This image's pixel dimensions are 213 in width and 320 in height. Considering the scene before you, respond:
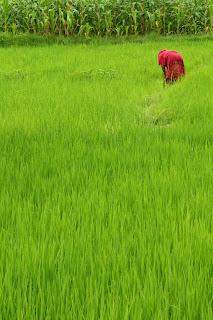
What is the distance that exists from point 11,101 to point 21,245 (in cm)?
355

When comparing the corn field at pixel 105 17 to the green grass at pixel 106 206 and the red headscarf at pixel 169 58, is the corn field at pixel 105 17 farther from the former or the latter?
the green grass at pixel 106 206

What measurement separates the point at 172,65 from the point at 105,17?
300 inches

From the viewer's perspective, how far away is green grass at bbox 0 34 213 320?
1.43 meters

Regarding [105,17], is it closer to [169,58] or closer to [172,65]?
[172,65]

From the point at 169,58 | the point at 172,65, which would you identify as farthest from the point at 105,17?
the point at 169,58

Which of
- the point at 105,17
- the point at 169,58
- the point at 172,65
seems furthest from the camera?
the point at 105,17

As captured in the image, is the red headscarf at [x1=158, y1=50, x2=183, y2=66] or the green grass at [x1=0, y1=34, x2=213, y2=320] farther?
the red headscarf at [x1=158, y1=50, x2=183, y2=66]

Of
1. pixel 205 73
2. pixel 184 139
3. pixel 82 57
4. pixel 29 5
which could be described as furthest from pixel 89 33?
pixel 184 139

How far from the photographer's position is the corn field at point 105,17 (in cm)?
1360

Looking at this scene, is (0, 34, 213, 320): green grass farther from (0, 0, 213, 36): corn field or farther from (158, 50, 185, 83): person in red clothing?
(0, 0, 213, 36): corn field

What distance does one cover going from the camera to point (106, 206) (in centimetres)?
221

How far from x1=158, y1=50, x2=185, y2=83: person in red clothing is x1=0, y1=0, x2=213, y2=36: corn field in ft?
23.0

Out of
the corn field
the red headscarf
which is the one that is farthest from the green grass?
the corn field

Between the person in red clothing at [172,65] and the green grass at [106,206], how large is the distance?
0.98m
